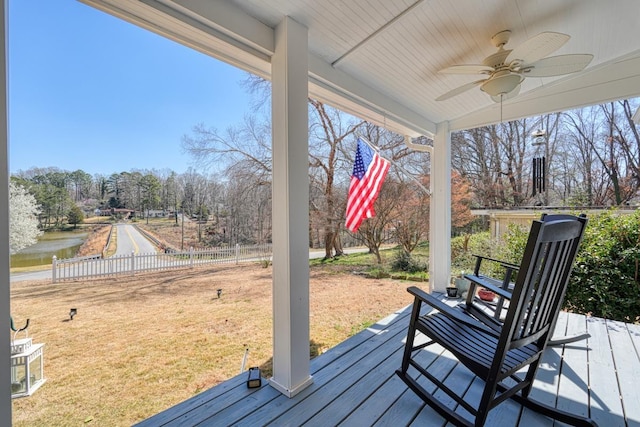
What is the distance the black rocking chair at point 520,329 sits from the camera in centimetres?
127

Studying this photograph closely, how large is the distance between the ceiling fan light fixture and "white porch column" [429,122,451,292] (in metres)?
1.57

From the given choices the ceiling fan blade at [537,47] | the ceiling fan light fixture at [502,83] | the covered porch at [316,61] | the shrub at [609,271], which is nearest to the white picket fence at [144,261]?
the covered porch at [316,61]

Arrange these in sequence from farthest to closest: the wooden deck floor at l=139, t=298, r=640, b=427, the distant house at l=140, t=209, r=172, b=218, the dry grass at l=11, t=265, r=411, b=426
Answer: the distant house at l=140, t=209, r=172, b=218 → the dry grass at l=11, t=265, r=411, b=426 → the wooden deck floor at l=139, t=298, r=640, b=427

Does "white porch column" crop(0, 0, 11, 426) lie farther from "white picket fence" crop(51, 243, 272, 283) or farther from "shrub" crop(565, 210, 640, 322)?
"shrub" crop(565, 210, 640, 322)

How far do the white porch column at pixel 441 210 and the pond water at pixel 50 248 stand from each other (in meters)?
4.01

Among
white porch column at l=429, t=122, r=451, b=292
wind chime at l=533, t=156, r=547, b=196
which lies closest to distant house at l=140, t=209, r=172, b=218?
white porch column at l=429, t=122, r=451, b=292

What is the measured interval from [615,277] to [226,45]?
458cm

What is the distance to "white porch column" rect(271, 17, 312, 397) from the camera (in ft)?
5.86

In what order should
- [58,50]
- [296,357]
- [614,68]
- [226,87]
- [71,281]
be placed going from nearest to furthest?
[296,357] → [58,50] → [71,281] → [614,68] → [226,87]

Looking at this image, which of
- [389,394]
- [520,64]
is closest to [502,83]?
[520,64]

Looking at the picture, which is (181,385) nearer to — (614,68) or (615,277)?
(615,277)

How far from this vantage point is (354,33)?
1990mm

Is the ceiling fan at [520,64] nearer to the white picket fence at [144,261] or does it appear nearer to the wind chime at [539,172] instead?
the white picket fence at [144,261]

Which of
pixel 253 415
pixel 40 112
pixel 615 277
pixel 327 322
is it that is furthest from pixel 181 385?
pixel 615 277
